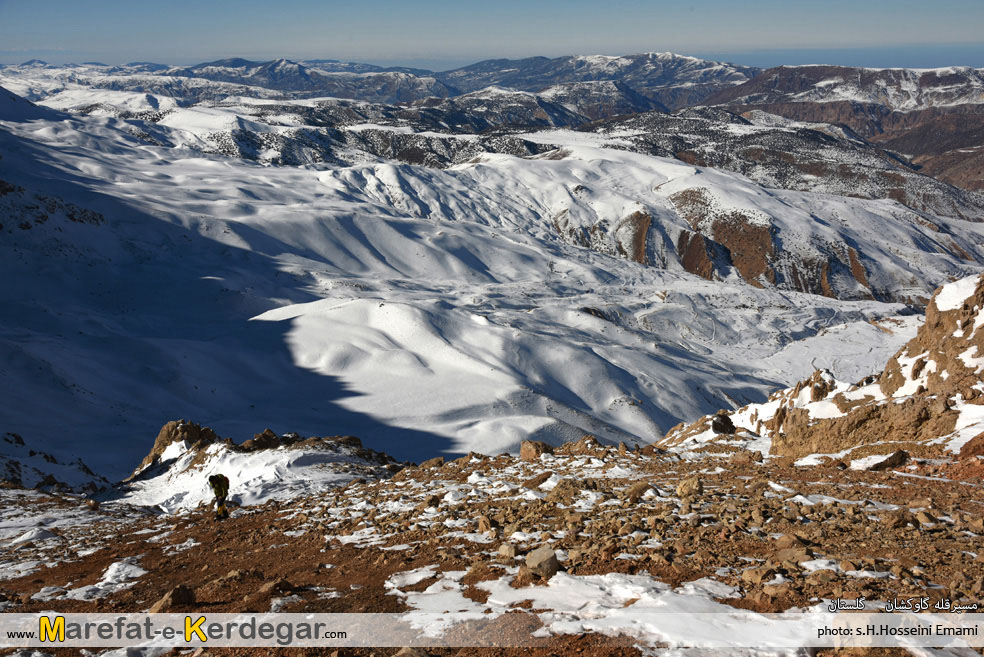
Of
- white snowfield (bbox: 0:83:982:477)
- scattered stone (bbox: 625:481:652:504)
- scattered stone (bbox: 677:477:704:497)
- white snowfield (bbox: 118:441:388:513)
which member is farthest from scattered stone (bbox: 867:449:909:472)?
white snowfield (bbox: 0:83:982:477)

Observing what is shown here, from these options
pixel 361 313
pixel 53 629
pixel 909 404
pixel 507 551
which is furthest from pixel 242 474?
pixel 361 313

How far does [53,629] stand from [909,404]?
11.9 m

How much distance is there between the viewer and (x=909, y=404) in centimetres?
950

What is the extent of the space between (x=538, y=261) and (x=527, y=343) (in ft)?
90.6

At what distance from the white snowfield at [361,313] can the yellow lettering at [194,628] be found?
1739cm

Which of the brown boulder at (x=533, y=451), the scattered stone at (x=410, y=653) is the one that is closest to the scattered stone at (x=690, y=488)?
the scattered stone at (x=410, y=653)

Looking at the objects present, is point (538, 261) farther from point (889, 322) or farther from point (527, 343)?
point (889, 322)

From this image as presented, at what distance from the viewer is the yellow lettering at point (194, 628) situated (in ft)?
15.7

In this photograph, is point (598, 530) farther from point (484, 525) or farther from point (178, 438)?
point (178, 438)

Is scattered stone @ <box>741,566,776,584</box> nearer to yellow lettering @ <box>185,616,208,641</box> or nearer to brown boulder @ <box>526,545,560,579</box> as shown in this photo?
brown boulder @ <box>526,545,560,579</box>

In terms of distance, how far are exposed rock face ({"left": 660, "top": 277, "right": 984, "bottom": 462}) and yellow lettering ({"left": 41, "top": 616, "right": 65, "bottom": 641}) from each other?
10143 mm

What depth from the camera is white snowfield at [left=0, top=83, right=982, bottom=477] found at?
25.5 meters

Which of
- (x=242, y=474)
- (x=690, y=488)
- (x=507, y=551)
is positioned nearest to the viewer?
(x=507, y=551)

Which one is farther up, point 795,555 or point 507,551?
point 795,555
